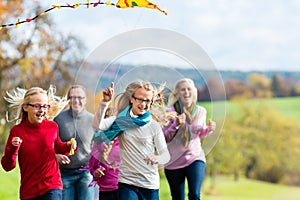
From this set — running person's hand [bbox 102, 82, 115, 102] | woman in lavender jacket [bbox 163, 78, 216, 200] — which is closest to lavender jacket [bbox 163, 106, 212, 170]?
woman in lavender jacket [bbox 163, 78, 216, 200]

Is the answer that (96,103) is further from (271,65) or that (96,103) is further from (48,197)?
(271,65)

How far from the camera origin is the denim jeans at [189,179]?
224 inches

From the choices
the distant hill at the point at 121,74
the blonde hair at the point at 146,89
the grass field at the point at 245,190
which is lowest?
the grass field at the point at 245,190

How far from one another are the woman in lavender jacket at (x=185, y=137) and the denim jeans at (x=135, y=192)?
551 millimetres

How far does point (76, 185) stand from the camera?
5715mm

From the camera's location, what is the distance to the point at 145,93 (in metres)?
4.91

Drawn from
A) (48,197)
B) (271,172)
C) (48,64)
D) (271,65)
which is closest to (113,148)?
(48,197)

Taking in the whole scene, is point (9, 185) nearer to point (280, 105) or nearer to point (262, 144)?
point (262, 144)

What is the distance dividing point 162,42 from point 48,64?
982cm

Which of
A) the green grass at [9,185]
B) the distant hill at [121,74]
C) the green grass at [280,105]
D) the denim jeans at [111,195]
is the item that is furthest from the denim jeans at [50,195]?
the green grass at [280,105]

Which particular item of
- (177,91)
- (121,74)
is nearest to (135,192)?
(121,74)

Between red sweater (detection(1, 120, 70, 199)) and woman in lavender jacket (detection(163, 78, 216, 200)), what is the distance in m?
0.93

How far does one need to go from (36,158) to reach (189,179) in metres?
1.43

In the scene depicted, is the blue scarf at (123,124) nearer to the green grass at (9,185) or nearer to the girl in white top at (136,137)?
the girl in white top at (136,137)
